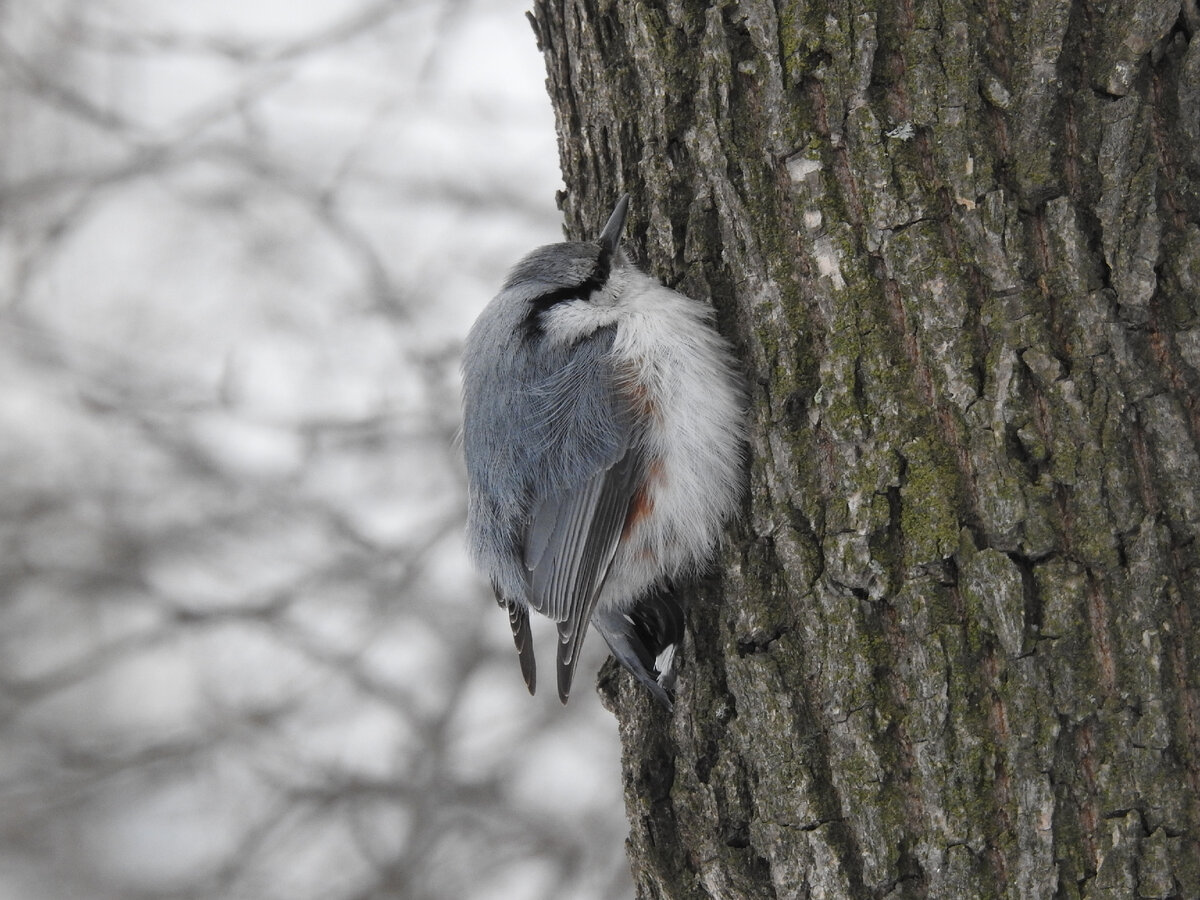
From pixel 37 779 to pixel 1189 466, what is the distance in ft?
16.8

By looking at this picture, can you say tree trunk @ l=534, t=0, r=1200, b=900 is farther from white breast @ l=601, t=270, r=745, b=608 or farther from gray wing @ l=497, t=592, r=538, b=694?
gray wing @ l=497, t=592, r=538, b=694

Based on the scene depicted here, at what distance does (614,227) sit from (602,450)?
456 millimetres

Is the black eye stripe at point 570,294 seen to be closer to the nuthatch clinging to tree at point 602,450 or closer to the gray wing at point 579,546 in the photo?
the nuthatch clinging to tree at point 602,450

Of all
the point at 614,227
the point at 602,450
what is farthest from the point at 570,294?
the point at 602,450

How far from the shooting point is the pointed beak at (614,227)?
202 cm

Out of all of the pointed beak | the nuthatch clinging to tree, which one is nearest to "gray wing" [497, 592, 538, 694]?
the nuthatch clinging to tree

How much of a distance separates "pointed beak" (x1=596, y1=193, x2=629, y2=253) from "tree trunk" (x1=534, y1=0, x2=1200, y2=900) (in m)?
0.26

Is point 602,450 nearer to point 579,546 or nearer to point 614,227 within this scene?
point 579,546

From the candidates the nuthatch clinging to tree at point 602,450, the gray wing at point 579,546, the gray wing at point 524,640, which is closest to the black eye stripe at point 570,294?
the nuthatch clinging to tree at point 602,450

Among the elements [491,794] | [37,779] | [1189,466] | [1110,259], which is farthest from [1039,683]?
[37,779]

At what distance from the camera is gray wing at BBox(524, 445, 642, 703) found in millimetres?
2061

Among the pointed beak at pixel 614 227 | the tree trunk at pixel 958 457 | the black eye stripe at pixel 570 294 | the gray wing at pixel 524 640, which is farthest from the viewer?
the gray wing at pixel 524 640

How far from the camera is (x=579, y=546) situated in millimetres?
2090

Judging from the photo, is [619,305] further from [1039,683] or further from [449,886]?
[449,886]
